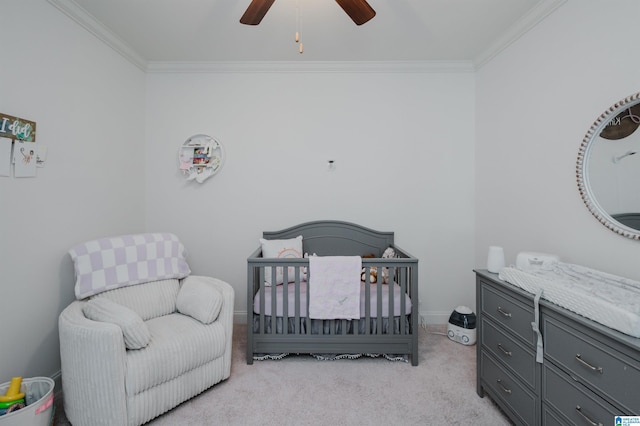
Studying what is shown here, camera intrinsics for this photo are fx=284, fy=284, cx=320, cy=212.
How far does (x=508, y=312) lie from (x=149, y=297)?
7.76 ft

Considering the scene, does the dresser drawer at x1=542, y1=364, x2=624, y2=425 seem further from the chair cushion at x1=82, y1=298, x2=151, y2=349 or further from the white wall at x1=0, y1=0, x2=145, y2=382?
the white wall at x1=0, y1=0, x2=145, y2=382

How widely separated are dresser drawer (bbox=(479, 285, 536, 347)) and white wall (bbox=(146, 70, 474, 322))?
120 cm

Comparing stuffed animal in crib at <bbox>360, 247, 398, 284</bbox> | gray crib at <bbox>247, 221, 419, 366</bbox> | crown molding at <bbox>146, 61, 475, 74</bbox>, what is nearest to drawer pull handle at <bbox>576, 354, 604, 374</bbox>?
gray crib at <bbox>247, 221, 419, 366</bbox>

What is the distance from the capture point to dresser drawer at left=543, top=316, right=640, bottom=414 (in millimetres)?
993

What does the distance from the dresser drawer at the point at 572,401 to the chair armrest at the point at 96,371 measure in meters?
2.11

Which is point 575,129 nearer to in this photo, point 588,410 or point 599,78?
point 599,78

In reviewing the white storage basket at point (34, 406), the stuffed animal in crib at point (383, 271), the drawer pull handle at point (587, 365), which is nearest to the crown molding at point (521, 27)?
the stuffed animal in crib at point (383, 271)

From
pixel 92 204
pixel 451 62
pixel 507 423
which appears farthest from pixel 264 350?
pixel 451 62

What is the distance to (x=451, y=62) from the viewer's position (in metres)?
2.87

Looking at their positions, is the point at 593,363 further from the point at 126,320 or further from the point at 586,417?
the point at 126,320

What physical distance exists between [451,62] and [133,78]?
313cm

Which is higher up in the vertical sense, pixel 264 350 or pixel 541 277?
pixel 541 277

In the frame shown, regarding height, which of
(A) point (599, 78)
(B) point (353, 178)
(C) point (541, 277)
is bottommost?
(C) point (541, 277)

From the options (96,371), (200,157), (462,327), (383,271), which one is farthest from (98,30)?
(462,327)
